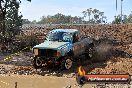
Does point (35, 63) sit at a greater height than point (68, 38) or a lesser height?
lesser

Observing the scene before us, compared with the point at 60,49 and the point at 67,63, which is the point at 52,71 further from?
the point at 60,49

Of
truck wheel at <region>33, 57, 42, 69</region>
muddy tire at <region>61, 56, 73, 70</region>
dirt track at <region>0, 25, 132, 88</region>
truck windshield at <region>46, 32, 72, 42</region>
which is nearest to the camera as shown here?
dirt track at <region>0, 25, 132, 88</region>

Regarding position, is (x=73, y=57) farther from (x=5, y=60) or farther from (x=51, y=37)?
(x=5, y=60)

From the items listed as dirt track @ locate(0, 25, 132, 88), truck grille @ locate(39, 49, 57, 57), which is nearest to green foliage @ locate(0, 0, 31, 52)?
dirt track @ locate(0, 25, 132, 88)

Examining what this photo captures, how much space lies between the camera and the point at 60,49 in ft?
52.7

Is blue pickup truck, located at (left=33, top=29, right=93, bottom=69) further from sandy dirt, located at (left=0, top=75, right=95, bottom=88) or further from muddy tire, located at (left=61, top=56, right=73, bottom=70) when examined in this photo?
sandy dirt, located at (left=0, top=75, right=95, bottom=88)

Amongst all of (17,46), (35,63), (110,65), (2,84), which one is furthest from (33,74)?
(17,46)

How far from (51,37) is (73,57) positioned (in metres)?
1.61

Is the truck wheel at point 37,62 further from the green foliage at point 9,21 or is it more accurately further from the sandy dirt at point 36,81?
the green foliage at point 9,21

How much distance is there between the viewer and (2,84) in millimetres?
14094

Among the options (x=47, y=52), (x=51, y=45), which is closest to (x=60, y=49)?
(x=51, y=45)

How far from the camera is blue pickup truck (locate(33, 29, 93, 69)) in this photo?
16.2 metres

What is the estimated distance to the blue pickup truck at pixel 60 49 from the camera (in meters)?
16.2

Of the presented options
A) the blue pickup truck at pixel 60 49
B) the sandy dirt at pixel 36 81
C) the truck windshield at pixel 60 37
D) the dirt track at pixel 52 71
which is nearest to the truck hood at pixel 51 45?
the blue pickup truck at pixel 60 49
